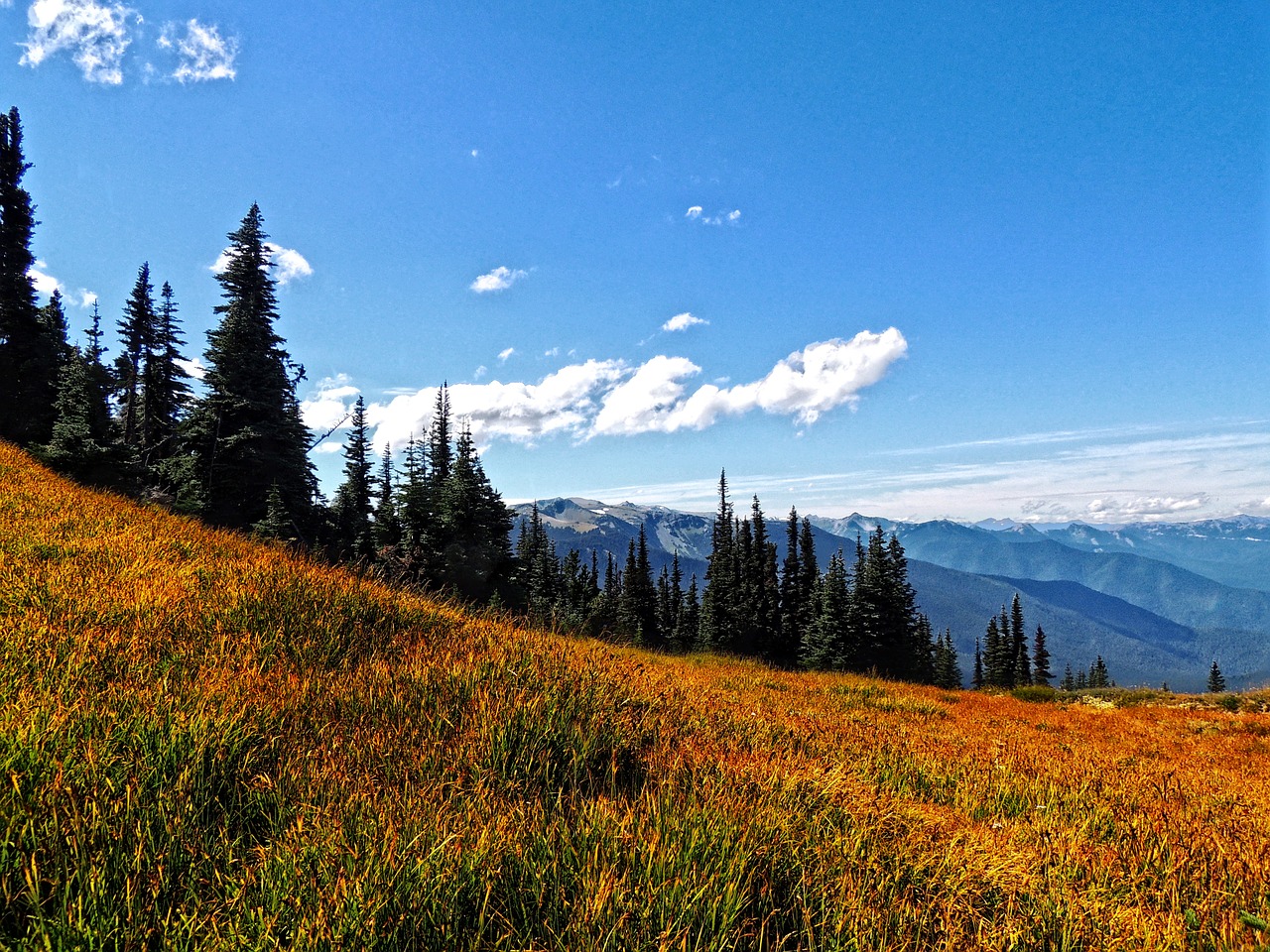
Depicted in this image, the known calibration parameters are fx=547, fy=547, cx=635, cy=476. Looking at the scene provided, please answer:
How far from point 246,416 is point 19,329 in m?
15.0

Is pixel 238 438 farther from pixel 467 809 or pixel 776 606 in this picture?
pixel 776 606

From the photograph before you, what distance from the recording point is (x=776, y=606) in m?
62.8

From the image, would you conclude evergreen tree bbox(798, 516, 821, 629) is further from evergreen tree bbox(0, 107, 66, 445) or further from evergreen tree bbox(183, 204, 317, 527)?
evergreen tree bbox(0, 107, 66, 445)

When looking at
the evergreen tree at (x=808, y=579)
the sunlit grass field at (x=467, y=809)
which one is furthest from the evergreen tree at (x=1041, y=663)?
the sunlit grass field at (x=467, y=809)

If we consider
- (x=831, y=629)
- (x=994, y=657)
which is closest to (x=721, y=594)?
(x=831, y=629)

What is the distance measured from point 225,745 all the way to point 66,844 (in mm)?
799

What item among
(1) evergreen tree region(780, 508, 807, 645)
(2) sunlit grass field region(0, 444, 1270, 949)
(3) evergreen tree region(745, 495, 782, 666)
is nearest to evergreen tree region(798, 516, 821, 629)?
(1) evergreen tree region(780, 508, 807, 645)

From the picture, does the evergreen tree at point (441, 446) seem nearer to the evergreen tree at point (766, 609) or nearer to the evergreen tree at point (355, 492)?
the evergreen tree at point (355, 492)

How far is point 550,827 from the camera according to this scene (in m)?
2.62

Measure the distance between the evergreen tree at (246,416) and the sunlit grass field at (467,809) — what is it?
23544 mm

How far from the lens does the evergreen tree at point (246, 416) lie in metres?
25.7

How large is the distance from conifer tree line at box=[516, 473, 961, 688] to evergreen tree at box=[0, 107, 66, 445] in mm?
27706

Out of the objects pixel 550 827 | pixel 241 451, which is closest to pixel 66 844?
pixel 550 827

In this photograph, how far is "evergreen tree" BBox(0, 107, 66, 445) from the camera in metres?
27.5
